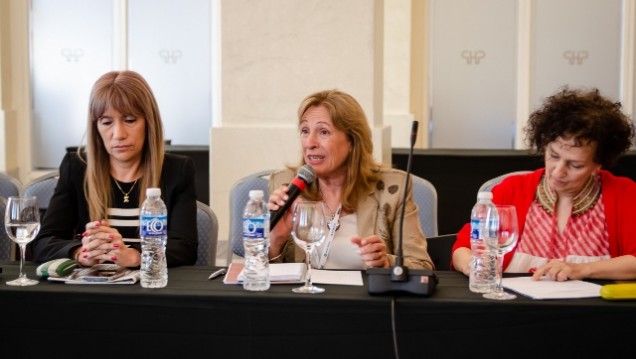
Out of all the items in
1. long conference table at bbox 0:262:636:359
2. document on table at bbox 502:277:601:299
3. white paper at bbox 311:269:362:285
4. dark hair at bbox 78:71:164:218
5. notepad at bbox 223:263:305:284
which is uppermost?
dark hair at bbox 78:71:164:218

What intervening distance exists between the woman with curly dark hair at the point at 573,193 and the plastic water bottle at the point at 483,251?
248mm

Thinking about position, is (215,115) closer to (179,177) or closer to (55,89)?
(55,89)

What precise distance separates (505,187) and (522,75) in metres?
6.07

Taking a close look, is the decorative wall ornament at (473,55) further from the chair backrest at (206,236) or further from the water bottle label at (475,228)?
the water bottle label at (475,228)

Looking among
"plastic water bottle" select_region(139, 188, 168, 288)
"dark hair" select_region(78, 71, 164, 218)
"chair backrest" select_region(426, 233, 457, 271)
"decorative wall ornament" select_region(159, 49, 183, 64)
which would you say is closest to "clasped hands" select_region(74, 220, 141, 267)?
"plastic water bottle" select_region(139, 188, 168, 288)

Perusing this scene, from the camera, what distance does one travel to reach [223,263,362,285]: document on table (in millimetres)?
2296

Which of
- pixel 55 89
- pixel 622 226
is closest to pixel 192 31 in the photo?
pixel 55 89

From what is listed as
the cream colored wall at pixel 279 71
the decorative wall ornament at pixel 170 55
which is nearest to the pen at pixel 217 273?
the cream colored wall at pixel 279 71

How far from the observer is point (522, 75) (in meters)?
8.62

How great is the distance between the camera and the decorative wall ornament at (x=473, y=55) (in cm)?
868

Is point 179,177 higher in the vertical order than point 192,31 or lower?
lower

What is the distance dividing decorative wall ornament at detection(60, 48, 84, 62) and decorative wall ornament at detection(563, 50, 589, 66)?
4684mm

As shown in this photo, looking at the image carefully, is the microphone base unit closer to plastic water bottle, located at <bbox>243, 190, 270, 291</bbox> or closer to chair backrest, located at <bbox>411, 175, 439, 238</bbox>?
plastic water bottle, located at <bbox>243, 190, 270, 291</bbox>

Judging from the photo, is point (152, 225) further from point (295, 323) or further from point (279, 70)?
point (279, 70)
